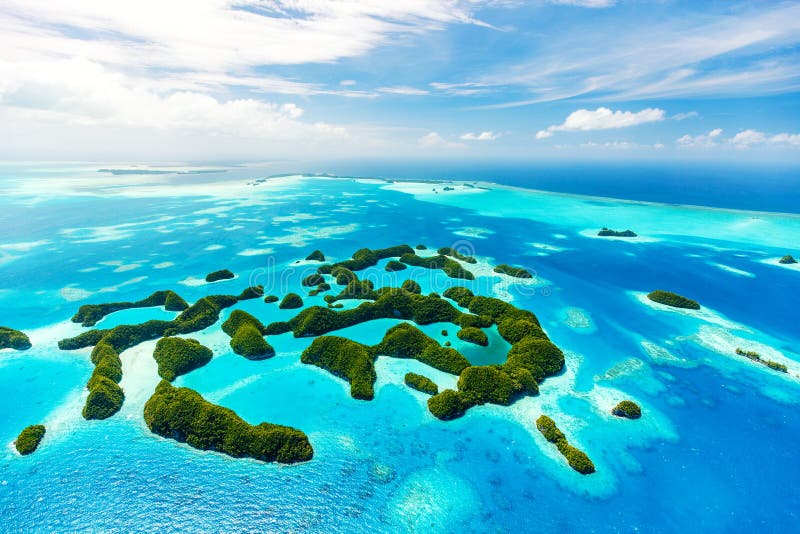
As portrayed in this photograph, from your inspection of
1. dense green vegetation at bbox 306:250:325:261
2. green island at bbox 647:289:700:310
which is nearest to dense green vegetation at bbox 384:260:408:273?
dense green vegetation at bbox 306:250:325:261

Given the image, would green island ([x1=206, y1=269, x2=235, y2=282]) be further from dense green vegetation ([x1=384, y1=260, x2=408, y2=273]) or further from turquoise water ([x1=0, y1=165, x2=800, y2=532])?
dense green vegetation ([x1=384, y1=260, x2=408, y2=273])

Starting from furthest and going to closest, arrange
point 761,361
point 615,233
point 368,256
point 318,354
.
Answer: point 615,233 → point 368,256 → point 761,361 → point 318,354

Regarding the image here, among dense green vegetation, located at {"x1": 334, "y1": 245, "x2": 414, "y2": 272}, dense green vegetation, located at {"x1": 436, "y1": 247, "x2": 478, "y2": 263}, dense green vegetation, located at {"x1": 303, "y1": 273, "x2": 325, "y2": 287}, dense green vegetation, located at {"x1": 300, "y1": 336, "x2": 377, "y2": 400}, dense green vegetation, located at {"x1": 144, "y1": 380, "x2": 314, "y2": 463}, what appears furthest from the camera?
dense green vegetation, located at {"x1": 436, "y1": 247, "x2": 478, "y2": 263}

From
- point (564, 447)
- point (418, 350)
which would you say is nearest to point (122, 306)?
point (418, 350)

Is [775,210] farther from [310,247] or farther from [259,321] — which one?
[259,321]

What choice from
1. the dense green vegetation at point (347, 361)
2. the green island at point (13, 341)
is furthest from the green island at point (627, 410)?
the green island at point (13, 341)

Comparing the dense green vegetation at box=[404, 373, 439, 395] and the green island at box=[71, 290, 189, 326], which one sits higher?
the dense green vegetation at box=[404, 373, 439, 395]

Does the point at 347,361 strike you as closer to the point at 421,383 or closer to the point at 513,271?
the point at 421,383
